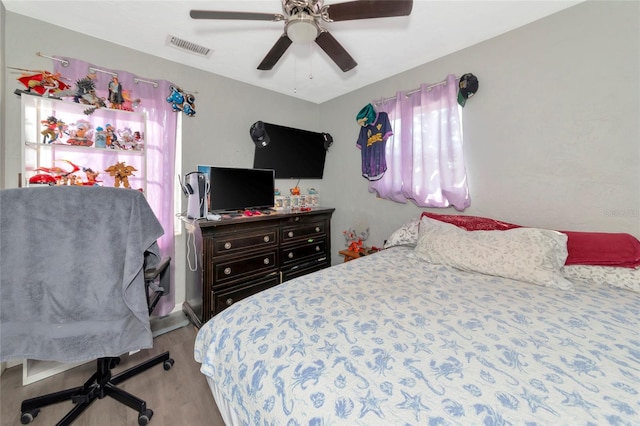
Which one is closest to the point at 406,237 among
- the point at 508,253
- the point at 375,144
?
the point at 508,253

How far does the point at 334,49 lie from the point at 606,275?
2.16 m

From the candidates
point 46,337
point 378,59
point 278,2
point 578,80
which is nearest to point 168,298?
point 46,337

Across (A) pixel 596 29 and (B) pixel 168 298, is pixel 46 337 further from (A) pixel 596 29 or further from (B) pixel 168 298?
(A) pixel 596 29

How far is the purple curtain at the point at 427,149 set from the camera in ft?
7.32

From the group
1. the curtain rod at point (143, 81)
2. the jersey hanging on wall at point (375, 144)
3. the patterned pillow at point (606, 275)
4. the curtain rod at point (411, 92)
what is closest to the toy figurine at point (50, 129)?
the curtain rod at point (143, 81)

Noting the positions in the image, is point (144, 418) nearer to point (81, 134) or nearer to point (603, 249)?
point (81, 134)

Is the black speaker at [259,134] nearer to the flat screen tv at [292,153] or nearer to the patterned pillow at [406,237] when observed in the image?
the flat screen tv at [292,153]

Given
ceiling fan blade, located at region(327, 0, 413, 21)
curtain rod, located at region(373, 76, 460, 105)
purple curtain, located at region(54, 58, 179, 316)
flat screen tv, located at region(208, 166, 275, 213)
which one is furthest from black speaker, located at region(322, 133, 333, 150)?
ceiling fan blade, located at region(327, 0, 413, 21)

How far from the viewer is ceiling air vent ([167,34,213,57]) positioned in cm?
Answer: 213

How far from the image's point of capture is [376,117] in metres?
2.82

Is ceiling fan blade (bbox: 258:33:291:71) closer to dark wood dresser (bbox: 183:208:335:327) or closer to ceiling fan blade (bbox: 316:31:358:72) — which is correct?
ceiling fan blade (bbox: 316:31:358:72)

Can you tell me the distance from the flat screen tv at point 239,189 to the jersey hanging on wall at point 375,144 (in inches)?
44.4

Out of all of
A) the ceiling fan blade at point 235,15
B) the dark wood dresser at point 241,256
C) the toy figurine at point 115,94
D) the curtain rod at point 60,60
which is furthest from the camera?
the dark wood dresser at point 241,256

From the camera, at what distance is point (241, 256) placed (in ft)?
7.81
